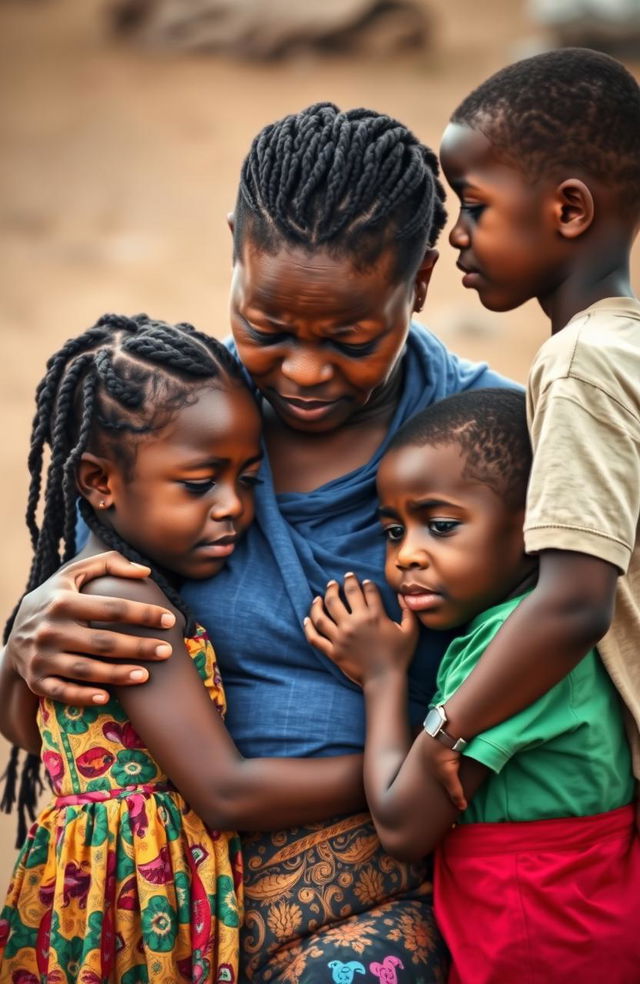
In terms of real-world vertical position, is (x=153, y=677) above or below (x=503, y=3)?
below

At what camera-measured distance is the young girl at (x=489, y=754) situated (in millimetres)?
2252

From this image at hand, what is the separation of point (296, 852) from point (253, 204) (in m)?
1.30

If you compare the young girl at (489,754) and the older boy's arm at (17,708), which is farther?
the older boy's arm at (17,708)

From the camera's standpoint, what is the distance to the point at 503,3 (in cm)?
1449

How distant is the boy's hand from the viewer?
2.23 metres

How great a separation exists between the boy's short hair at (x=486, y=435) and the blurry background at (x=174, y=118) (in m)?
5.34

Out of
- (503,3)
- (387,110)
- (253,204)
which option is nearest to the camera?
(253,204)

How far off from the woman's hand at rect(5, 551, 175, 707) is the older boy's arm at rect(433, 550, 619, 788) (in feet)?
1.99

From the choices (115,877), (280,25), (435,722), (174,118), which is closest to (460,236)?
(435,722)

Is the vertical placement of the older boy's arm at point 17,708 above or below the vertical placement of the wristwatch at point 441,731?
below

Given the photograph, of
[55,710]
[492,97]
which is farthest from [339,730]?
[492,97]

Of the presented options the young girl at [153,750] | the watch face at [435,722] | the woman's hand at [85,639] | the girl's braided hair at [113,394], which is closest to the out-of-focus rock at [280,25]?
the girl's braided hair at [113,394]

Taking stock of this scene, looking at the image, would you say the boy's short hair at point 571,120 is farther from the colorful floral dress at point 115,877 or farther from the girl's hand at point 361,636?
the colorful floral dress at point 115,877

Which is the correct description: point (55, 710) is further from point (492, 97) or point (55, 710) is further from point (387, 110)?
point (387, 110)
